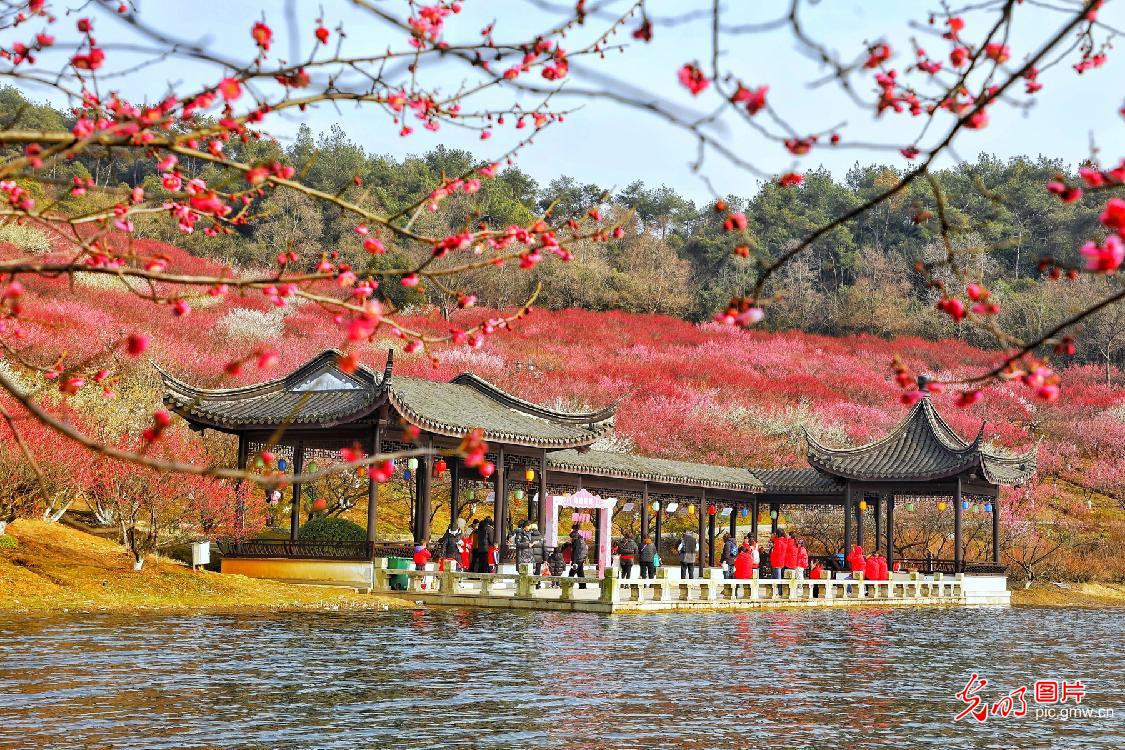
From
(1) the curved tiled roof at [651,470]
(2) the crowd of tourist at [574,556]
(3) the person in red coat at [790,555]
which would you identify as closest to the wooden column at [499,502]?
(2) the crowd of tourist at [574,556]

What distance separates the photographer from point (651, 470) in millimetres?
35062

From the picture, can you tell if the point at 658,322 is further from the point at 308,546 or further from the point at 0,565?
the point at 0,565

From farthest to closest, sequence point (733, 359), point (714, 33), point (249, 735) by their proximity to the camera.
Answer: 1. point (733, 359)
2. point (249, 735)
3. point (714, 33)

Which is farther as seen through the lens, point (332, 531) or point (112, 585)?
point (332, 531)

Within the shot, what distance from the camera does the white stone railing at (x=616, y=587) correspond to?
81.8 feet

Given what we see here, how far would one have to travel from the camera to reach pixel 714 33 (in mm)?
5020

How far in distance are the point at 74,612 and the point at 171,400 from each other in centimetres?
737

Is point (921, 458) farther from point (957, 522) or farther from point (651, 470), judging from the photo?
point (651, 470)

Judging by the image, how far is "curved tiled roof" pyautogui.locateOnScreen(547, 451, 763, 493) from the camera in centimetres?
3266

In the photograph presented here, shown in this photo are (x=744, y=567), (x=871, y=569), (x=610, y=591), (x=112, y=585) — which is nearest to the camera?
(x=112, y=585)

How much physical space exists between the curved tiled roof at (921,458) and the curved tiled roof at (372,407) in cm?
796

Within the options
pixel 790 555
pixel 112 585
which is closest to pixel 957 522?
pixel 790 555

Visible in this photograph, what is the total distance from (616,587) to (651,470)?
10842 mm

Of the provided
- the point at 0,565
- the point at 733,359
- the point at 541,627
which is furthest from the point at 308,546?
the point at 733,359
